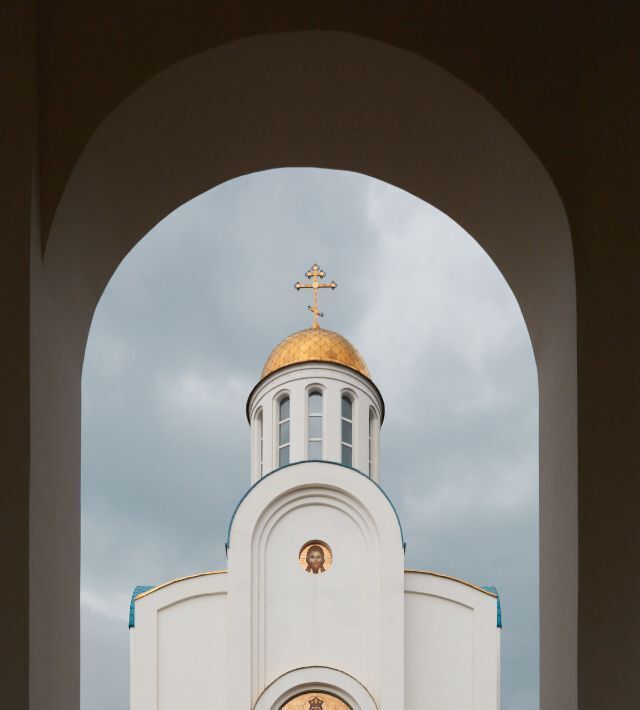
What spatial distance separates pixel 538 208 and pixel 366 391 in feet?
73.3

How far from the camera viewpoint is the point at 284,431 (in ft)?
84.4

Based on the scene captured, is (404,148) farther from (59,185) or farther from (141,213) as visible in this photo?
(59,185)

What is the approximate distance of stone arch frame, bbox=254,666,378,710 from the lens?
71.7 feet

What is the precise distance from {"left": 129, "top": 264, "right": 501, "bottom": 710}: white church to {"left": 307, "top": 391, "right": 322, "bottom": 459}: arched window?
7.34 feet

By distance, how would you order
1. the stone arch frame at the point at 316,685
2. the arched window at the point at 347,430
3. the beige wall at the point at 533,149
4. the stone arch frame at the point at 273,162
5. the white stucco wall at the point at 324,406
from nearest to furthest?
the beige wall at the point at 533,149 → the stone arch frame at the point at 273,162 → the stone arch frame at the point at 316,685 → the white stucco wall at the point at 324,406 → the arched window at the point at 347,430

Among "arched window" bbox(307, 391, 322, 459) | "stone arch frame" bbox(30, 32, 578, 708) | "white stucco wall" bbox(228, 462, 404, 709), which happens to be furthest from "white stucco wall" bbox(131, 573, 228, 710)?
"stone arch frame" bbox(30, 32, 578, 708)

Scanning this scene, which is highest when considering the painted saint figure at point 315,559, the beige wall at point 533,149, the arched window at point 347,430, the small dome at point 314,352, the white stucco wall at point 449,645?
the small dome at point 314,352

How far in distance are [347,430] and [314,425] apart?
711mm

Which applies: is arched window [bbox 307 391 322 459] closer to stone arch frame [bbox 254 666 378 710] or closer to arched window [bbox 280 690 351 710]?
stone arch frame [bbox 254 666 378 710]

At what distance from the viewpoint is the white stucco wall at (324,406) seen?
990 inches

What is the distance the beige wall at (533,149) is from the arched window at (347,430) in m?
21.7

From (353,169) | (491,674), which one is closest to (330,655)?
(491,674)

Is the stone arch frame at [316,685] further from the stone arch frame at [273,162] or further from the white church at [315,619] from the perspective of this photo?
the stone arch frame at [273,162]

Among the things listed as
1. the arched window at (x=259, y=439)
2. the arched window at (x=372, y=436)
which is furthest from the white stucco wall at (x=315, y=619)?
the arched window at (x=259, y=439)
